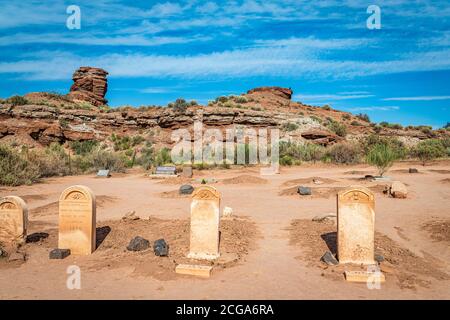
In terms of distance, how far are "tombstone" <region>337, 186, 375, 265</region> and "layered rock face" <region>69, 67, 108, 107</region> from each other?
172ft

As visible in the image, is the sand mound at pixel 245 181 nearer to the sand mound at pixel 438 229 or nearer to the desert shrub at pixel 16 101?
the sand mound at pixel 438 229

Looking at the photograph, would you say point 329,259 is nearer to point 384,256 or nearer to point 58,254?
point 384,256

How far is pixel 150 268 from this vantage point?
599 cm

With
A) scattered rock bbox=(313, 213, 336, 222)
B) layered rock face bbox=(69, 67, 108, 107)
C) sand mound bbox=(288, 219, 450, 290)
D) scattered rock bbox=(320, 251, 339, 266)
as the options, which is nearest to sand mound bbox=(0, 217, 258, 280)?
sand mound bbox=(288, 219, 450, 290)

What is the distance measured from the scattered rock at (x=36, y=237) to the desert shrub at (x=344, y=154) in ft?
81.1

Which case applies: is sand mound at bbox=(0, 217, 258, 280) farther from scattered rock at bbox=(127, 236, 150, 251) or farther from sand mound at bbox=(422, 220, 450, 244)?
sand mound at bbox=(422, 220, 450, 244)

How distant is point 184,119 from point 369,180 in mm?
26156

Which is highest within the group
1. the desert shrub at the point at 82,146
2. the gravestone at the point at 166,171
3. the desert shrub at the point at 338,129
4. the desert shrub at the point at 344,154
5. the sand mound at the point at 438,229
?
the desert shrub at the point at 338,129

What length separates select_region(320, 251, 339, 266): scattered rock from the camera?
6.12 metres

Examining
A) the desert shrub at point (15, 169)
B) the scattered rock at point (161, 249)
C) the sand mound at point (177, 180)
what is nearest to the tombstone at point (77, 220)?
the scattered rock at point (161, 249)

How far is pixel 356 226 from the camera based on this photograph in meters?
6.19

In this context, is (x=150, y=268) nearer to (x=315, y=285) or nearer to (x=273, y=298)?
(x=273, y=298)

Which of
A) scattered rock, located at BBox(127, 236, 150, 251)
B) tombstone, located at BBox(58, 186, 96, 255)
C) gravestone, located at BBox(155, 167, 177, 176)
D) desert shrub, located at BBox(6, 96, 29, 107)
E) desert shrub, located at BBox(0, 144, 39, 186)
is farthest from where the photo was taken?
desert shrub, located at BBox(6, 96, 29, 107)

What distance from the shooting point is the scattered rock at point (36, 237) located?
7625 mm
